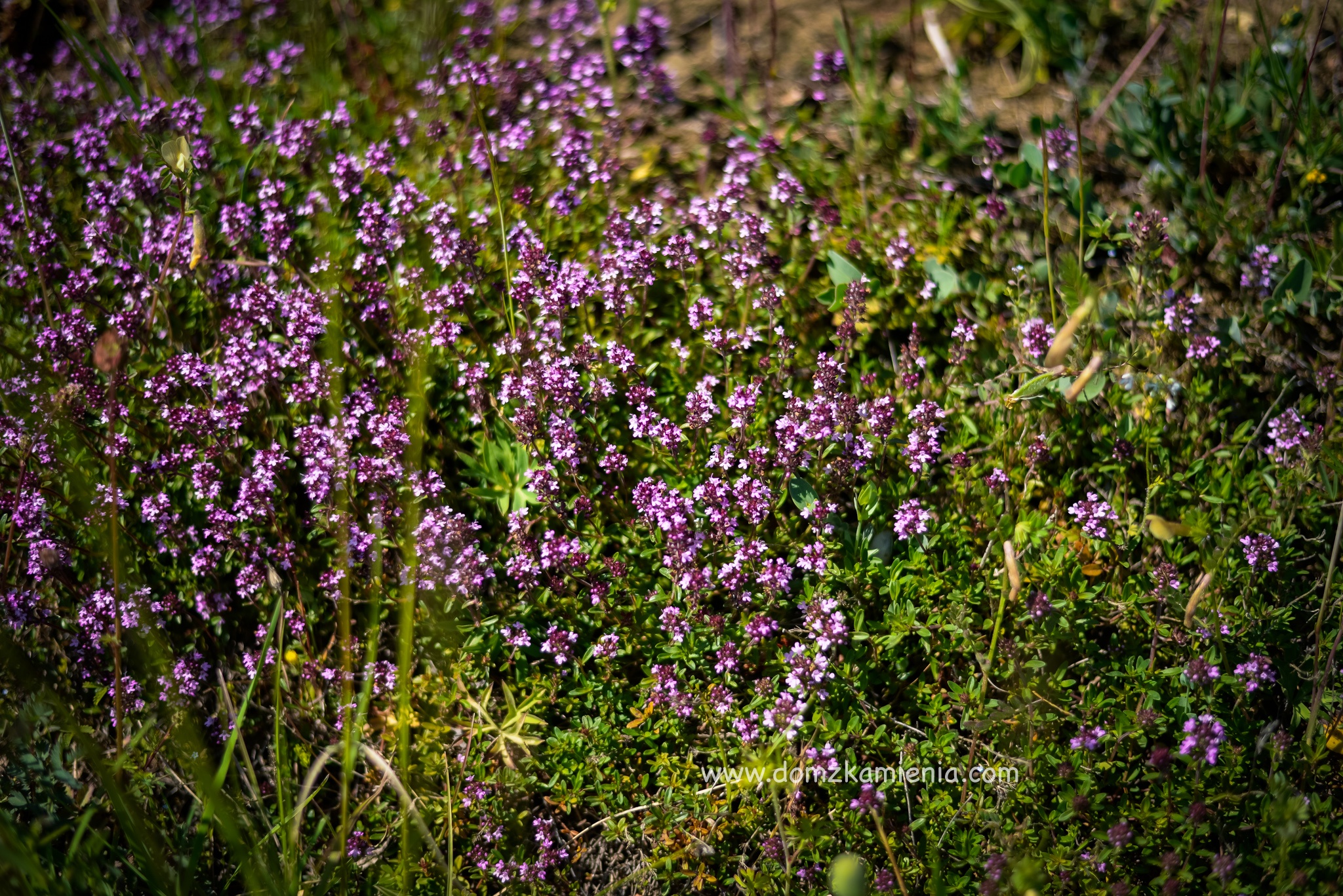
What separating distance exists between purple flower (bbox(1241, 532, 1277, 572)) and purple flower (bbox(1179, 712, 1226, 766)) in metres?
0.59

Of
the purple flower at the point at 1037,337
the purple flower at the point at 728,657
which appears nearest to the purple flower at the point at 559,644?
the purple flower at the point at 728,657

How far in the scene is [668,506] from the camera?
123 inches

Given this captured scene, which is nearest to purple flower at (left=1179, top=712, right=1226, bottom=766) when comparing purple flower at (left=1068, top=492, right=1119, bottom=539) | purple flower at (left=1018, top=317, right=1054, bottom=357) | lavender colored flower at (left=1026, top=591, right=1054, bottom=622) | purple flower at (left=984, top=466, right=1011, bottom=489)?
lavender colored flower at (left=1026, top=591, right=1054, bottom=622)

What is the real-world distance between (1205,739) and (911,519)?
41.0 inches

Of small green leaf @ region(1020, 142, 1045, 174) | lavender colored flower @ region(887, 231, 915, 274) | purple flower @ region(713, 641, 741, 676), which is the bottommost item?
purple flower @ region(713, 641, 741, 676)

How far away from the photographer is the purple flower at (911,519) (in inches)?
121

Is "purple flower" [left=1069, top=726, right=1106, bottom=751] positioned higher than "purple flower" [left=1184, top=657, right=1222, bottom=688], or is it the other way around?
"purple flower" [left=1184, top=657, right=1222, bottom=688]

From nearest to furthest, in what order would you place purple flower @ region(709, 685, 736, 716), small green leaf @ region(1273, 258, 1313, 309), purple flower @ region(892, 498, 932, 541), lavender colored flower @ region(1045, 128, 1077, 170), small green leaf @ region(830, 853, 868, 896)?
small green leaf @ region(830, 853, 868, 896), purple flower @ region(709, 685, 736, 716), purple flower @ region(892, 498, 932, 541), small green leaf @ region(1273, 258, 1313, 309), lavender colored flower @ region(1045, 128, 1077, 170)

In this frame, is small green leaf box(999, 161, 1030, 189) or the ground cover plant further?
small green leaf box(999, 161, 1030, 189)

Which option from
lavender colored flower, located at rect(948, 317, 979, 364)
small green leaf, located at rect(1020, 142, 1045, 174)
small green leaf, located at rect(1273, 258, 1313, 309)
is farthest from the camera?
small green leaf, located at rect(1020, 142, 1045, 174)

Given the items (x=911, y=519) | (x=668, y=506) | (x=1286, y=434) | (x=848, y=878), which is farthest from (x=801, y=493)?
(x=1286, y=434)

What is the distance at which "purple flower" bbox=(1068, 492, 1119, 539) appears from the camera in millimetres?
3125

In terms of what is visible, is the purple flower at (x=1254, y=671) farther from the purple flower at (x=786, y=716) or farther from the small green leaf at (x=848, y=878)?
the small green leaf at (x=848, y=878)

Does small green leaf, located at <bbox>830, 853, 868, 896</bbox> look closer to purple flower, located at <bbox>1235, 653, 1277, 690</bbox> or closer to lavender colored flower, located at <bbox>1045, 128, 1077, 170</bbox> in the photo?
purple flower, located at <bbox>1235, 653, 1277, 690</bbox>
